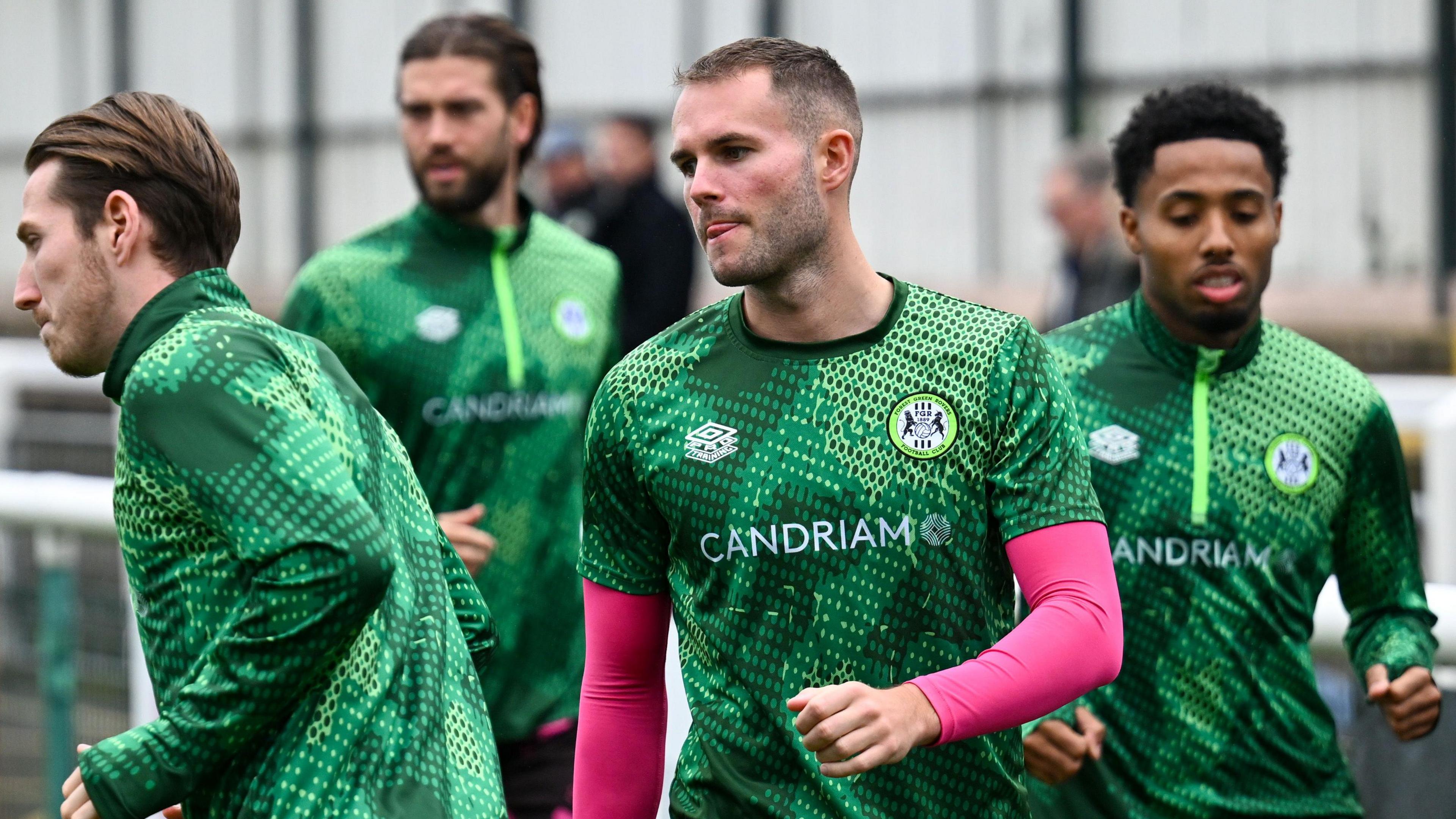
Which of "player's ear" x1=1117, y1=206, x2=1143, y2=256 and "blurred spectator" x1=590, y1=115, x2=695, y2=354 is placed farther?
"blurred spectator" x1=590, y1=115, x2=695, y2=354

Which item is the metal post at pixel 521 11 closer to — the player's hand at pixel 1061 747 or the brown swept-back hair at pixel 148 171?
the player's hand at pixel 1061 747

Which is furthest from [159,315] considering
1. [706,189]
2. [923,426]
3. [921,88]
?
[921,88]

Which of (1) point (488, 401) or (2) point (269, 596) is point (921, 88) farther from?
(2) point (269, 596)

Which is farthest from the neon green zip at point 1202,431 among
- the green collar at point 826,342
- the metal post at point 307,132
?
the metal post at point 307,132

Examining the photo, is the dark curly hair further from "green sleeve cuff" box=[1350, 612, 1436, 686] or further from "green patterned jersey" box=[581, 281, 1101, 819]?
"green patterned jersey" box=[581, 281, 1101, 819]

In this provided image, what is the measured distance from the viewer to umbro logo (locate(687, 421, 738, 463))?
2.89m

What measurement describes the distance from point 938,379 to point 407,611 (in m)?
0.87

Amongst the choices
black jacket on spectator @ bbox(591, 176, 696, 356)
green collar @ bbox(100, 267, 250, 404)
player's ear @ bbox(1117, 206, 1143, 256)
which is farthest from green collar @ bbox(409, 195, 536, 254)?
black jacket on spectator @ bbox(591, 176, 696, 356)

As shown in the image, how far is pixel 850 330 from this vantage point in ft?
9.62

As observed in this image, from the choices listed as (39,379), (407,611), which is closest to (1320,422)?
(407,611)

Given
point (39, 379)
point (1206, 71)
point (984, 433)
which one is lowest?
point (39, 379)

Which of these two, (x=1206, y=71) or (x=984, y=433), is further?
(x=1206, y=71)

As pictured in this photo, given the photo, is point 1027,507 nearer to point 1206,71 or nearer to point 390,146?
point 1206,71

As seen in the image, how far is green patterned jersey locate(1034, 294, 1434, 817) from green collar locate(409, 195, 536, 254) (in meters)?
1.75
